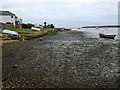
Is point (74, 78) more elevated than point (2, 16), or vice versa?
point (2, 16)

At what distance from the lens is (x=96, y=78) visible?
13.6 m

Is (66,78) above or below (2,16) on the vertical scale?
below

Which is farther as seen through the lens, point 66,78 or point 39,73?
point 39,73

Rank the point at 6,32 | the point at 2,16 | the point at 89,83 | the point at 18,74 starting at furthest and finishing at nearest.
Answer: the point at 2,16
the point at 6,32
the point at 18,74
the point at 89,83

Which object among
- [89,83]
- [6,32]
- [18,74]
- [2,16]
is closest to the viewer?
[89,83]

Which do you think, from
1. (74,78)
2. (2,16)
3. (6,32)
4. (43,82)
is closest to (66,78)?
(74,78)

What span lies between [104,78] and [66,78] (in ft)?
6.73

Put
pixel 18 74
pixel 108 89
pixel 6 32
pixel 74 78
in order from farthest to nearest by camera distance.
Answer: pixel 6 32 < pixel 18 74 < pixel 74 78 < pixel 108 89

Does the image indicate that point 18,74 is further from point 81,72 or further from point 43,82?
point 81,72

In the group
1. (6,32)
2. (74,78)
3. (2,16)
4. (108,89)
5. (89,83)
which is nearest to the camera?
(108,89)

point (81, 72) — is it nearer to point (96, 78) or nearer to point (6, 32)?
point (96, 78)

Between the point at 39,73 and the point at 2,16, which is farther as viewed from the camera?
the point at 2,16

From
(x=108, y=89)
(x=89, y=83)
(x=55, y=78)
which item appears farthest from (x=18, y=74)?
(x=108, y=89)

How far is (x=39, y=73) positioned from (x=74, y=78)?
236 cm
